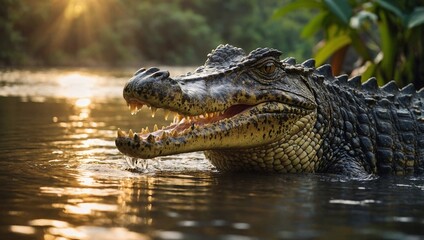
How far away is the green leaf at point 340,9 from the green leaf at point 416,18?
908 millimetres

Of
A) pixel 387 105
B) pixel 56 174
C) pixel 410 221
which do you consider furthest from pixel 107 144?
pixel 410 221

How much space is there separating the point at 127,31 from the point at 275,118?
49.7m

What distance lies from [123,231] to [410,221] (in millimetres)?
1414

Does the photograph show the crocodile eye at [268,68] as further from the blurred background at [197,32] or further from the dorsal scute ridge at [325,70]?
the blurred background at [197,32]

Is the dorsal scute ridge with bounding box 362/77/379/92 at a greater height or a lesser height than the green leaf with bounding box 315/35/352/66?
lesser

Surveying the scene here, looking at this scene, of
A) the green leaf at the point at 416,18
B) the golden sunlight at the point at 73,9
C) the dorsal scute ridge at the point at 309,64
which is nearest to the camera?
the dorsal scute ridge at the point at 309,64

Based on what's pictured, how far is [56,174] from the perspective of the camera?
510 centimetres

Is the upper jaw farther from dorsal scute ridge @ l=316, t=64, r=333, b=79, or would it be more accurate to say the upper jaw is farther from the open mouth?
dorsal scute ridge @ l=316, t=64, r=333, b=79

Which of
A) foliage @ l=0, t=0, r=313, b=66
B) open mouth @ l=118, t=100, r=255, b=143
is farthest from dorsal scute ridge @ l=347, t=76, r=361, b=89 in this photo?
foliage @ l=0, t=0, r=313, b=66

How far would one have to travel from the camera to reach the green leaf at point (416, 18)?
1016 cm

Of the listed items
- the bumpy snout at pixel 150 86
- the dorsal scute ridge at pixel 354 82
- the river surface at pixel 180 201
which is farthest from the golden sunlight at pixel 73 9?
the bumpy snout at pixel 150 86

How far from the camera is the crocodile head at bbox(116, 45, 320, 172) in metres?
4.68

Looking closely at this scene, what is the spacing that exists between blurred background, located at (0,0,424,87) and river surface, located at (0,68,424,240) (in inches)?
218

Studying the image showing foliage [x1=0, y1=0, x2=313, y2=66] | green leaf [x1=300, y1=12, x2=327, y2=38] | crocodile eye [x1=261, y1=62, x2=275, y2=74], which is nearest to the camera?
crocodile eye [x1=261, y1=62, x2=275, y2=74]
